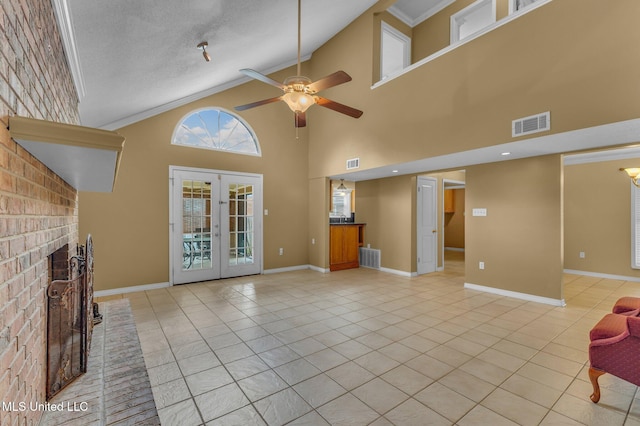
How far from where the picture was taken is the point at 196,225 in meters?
5.39

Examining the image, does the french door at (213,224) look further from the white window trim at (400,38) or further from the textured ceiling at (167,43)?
the white window trim at (400,38)

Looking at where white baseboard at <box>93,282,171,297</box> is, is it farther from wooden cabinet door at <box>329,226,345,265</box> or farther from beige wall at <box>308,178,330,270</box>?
wooden cabinet door at <box>329,226,345,265</box>

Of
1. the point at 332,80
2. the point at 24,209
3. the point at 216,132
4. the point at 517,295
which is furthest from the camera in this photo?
the point at 216,132

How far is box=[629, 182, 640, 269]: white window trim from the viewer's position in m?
5.41

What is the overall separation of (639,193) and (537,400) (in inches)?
229

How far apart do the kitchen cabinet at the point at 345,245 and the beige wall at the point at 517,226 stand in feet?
8.37

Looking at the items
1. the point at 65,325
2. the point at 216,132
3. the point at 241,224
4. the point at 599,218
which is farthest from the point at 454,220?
the point at 65,325

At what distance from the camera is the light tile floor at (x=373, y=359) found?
196 centimetres

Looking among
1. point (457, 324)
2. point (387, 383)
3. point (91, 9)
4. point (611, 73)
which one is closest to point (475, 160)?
point (611, 73)

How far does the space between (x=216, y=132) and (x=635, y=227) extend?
8.30 m

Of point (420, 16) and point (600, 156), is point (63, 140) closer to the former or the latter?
point (420, 16)

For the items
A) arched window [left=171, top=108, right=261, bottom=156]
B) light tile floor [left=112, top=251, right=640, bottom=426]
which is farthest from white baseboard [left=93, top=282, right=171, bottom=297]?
arched window [left=171, top=108, right=261, bottom=156]

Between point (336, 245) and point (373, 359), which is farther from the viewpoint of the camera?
point (336, 245)

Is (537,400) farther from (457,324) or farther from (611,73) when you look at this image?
(611,73)
